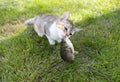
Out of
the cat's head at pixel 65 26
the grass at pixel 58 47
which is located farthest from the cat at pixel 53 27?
the grass at pixel 58 47

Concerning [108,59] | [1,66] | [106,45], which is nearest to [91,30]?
[106,45]

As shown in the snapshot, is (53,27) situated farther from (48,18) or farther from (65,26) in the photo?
(48,18)

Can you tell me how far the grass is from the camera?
299 centimetres

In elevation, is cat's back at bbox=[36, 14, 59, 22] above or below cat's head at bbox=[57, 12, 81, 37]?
above

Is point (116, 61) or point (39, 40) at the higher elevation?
point (39, 40)

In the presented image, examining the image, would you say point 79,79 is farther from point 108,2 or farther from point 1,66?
point 108,2

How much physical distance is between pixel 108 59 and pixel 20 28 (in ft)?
4.96

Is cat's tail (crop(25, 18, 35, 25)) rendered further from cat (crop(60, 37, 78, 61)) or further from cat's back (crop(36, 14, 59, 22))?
cat (crop(60, 37, 78, 61))

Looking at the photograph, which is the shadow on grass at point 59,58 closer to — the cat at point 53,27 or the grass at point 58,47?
the grass at point 58,47

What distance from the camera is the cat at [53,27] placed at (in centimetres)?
293

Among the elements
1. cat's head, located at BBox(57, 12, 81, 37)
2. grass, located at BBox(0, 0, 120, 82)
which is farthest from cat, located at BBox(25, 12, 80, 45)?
grass, located at BBox(0, 0, 120, 82)

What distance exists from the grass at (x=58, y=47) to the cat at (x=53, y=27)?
13 centimetres

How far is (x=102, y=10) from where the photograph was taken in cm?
432

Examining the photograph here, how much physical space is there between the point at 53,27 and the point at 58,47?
353mm
